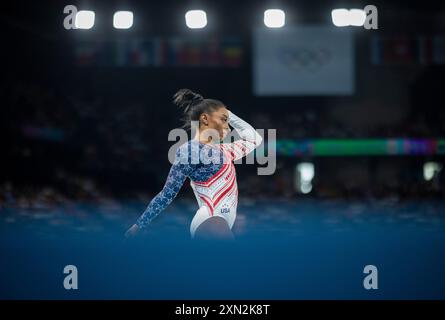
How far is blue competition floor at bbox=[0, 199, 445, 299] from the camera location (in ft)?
14.1

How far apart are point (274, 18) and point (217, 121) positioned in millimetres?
1628

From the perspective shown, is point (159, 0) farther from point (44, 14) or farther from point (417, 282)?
point (417, 282)

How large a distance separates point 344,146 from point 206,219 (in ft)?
19.2

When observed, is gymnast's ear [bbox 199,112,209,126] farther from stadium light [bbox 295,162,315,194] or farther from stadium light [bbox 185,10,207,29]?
stadium light [bbox 295,162,315,194]

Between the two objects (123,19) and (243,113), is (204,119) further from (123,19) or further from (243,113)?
(243,113)

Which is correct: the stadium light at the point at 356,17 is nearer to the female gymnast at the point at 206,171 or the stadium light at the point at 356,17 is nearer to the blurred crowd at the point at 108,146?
the female gymnast at the point at 206,171

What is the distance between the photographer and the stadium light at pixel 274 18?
204 inches

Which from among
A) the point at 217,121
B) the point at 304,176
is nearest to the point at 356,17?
the point at 217,121

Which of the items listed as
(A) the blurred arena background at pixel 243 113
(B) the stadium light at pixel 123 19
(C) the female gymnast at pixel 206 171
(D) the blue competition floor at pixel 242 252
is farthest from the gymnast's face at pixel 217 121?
(A) the blurred arena background at pixel 243 113

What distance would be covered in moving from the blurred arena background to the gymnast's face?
3.61m

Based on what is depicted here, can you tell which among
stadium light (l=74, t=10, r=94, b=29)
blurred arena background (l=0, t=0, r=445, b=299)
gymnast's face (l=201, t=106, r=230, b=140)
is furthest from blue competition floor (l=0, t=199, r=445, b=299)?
stadium light (l=74, t=10, r=94, b=29)

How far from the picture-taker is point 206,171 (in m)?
3.79

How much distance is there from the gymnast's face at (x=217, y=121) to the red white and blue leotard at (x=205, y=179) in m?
0.06

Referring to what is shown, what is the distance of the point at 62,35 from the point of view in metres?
9.55
